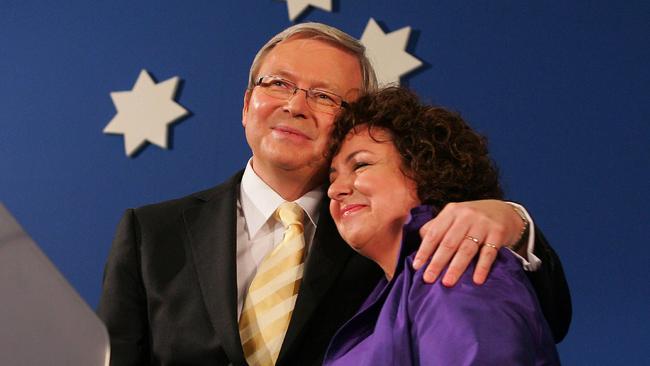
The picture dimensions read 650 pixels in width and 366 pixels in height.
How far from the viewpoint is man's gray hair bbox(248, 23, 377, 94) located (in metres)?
1.48

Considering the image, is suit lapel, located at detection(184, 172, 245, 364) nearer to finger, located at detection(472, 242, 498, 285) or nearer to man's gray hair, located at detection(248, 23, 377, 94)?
man's gray hair, located at detection(248, 23, 377, 94)

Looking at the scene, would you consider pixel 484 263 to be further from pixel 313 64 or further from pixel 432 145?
pixel 313 64

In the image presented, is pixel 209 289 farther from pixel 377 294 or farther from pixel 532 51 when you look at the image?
pixel 532 51

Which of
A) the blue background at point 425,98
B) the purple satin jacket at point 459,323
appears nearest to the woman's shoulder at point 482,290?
the purple satin jacket at point 459,323

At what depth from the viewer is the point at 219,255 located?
1339 millimetres

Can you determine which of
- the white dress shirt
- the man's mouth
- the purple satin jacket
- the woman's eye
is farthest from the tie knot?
the purple satin jacket

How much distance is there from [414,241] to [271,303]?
1.06 feet

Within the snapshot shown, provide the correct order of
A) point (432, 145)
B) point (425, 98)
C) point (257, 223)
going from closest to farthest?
point (432, 145)
point (257, 223)
point (425, 98)

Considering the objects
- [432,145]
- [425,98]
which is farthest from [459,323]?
[425,98]

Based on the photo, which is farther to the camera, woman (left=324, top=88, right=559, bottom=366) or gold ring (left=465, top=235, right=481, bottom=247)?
gold ring (left=465, top=235, right=481, bottom=247)

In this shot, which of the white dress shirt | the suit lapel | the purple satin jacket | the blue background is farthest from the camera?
the blue background

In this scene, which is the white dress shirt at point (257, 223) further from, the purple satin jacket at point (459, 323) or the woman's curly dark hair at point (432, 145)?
the purple satin jacket at point (459, 323)

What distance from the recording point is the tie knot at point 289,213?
1.39 meters

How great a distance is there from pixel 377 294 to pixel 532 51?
1065mm
